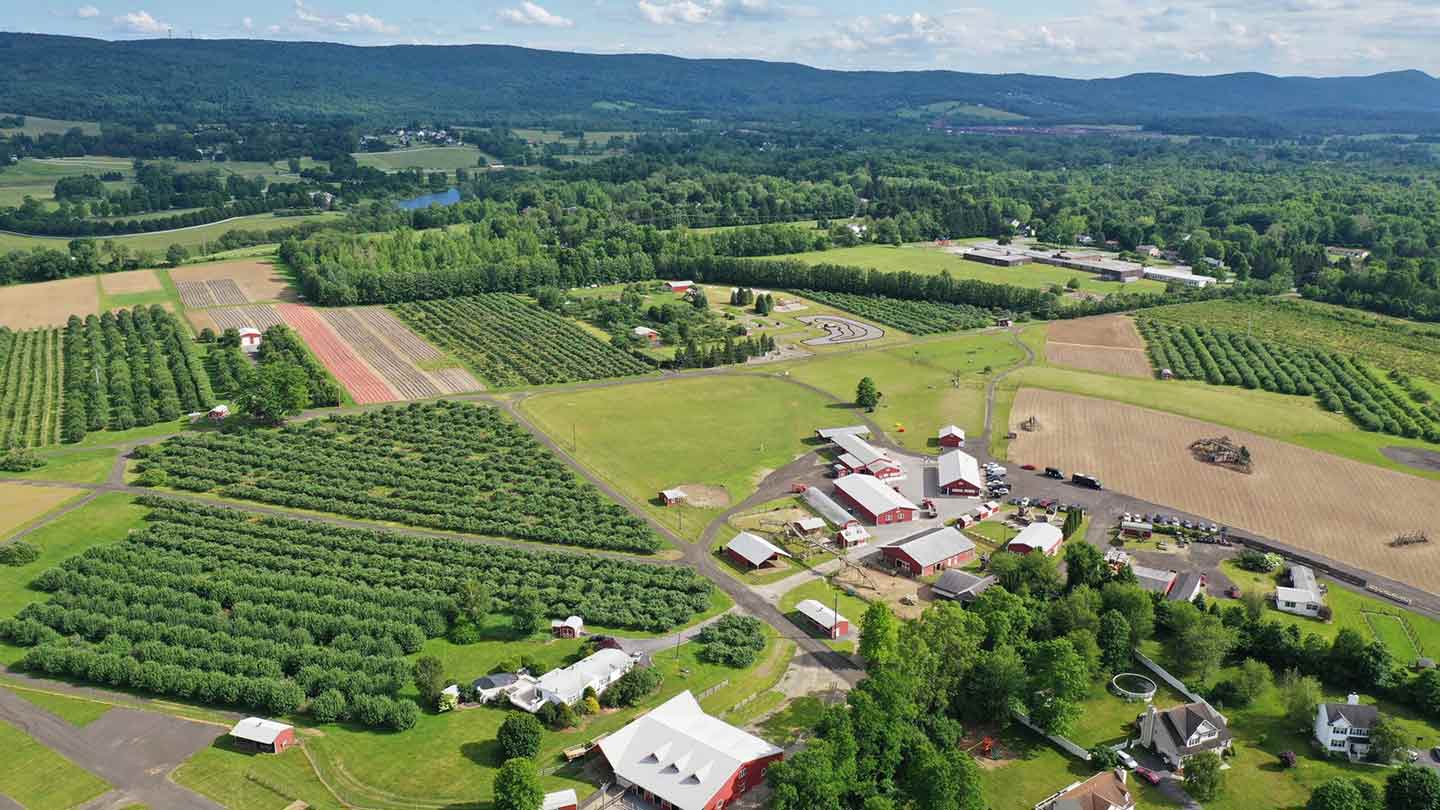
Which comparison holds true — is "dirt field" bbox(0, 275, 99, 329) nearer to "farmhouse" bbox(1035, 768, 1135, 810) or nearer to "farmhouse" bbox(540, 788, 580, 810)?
"farmhouse" bbox(540, 788, 580, 810)

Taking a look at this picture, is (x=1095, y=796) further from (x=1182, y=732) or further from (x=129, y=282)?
(x=129, y=282)

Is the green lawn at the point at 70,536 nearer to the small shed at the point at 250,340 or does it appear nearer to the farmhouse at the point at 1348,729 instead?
the small shed at the point at 250,340

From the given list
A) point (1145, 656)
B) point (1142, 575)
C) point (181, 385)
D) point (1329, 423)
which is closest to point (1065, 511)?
point (1142, 575)

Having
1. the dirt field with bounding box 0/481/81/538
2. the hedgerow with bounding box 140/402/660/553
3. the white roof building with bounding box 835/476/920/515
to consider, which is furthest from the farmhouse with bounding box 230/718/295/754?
the white roof building with bounding box 835/476/920/515

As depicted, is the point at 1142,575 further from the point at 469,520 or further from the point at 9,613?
the point at 9,613

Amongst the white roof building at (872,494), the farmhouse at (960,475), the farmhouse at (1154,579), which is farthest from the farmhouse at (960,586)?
the farmhouse at (960,475)
